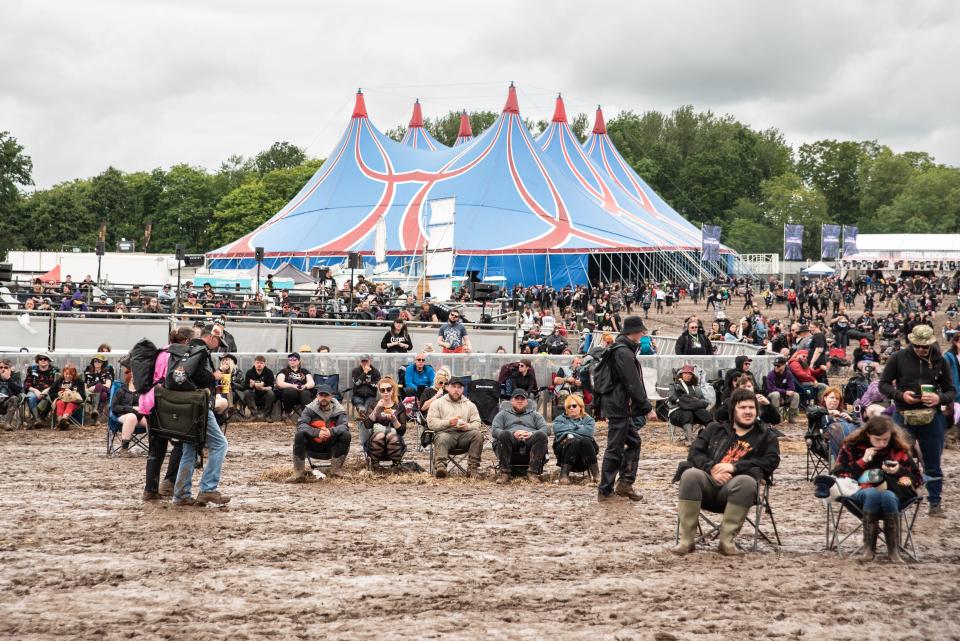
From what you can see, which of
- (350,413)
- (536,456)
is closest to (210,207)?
(350,413)

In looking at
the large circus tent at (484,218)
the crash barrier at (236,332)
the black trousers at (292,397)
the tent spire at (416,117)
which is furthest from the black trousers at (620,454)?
the tent spire at (416,117)

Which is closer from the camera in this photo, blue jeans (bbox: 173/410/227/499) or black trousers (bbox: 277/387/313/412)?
blue jeans (bbox: 173/410/227/499)

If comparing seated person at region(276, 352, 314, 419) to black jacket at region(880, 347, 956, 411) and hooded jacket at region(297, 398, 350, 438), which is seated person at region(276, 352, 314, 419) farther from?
black jacket at region(880, 347, 956, 411)

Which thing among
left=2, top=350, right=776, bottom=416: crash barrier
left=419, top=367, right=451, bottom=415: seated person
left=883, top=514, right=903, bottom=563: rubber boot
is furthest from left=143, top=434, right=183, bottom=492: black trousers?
left=2, top=350, right=776, bottom=416: crash barrier

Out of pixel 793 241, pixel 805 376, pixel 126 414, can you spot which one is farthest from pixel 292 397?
pixel 793 241

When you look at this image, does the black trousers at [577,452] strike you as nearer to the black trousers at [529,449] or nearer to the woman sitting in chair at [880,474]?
the black trousers at [529,449]

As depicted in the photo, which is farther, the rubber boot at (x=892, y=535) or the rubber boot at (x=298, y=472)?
the rubber boot at (x=298, y=472)

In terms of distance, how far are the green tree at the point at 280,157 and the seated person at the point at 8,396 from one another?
90851mm

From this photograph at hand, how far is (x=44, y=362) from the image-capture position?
46.4 ft

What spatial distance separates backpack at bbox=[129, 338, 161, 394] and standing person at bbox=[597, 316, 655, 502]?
11.1 feet

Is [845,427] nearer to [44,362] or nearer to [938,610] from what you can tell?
[938,610]

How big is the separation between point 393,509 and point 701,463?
7.93ft

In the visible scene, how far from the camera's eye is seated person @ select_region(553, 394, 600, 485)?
33.8ft

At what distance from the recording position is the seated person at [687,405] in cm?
1324
